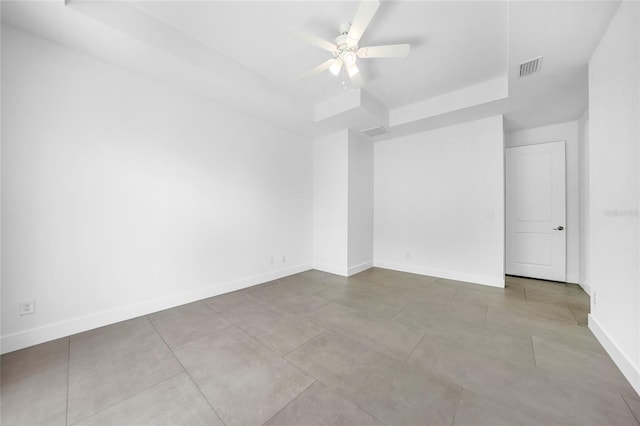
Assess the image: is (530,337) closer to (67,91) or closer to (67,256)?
(67,256)

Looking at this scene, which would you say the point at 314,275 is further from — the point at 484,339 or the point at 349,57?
the point at 349,57

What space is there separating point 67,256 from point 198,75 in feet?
7.48

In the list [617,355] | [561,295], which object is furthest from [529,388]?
[561,295]

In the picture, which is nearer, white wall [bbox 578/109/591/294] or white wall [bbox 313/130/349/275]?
white wall [bbox 578/109/591/294]

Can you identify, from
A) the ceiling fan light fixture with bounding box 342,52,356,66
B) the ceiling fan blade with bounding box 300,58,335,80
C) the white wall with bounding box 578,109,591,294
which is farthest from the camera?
the white wall with bounding box 578,109,591,294

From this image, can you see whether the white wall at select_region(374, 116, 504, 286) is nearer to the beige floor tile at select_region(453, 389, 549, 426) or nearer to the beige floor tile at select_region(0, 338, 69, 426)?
the beige floor tile at select_region(453, 389, 549, 426)

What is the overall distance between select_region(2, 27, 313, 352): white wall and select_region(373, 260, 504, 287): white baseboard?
110 inches

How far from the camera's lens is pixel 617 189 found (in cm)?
179

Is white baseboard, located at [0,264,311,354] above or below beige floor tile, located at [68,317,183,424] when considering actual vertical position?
above

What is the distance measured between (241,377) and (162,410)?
472 mm

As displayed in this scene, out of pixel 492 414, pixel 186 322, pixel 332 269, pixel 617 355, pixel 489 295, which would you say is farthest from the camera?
pixel 332 269

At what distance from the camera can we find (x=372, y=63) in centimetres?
282

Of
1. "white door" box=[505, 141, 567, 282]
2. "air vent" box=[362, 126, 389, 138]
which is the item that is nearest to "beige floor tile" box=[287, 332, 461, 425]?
"air vent" box=[362, 126, 389, 138]

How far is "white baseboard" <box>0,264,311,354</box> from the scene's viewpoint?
1974mm
